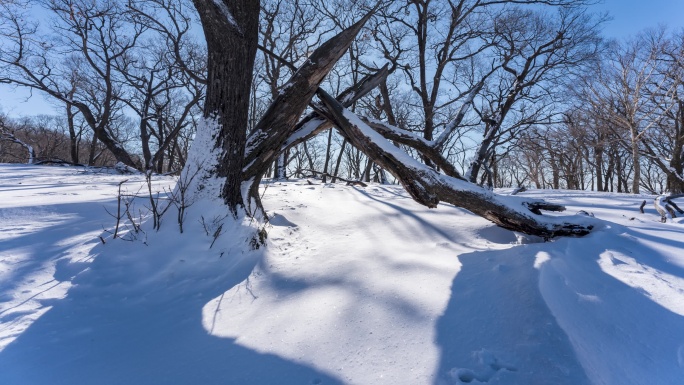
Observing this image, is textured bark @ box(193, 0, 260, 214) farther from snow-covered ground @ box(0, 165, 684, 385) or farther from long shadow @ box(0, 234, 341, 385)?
long shadow @ box(0, 234, 341, 385)

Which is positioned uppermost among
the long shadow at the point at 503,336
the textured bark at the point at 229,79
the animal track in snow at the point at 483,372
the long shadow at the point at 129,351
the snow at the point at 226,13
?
the snow at the point at 226,13

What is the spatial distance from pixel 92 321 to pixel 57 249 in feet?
3.95

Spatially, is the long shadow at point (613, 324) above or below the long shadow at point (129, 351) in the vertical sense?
above

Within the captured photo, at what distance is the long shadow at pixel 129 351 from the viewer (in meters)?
1.36

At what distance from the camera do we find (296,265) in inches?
111

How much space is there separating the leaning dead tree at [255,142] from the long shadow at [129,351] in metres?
1.48

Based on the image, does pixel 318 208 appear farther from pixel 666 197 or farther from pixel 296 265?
pixel 666 197

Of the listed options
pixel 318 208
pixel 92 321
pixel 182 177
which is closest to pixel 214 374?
pixel 92 321

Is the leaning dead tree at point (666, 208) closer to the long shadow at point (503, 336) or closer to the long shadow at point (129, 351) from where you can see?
the long shadow at point (503, 336)

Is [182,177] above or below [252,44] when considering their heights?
below

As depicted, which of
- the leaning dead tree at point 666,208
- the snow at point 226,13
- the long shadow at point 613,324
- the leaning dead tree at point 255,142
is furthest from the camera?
the leaning dead tree at point 666,208

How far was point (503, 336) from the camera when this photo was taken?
1.51 m

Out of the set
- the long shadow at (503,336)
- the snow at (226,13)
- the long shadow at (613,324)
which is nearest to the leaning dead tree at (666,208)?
the long shadow at (613,324)

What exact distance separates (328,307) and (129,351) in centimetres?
111
